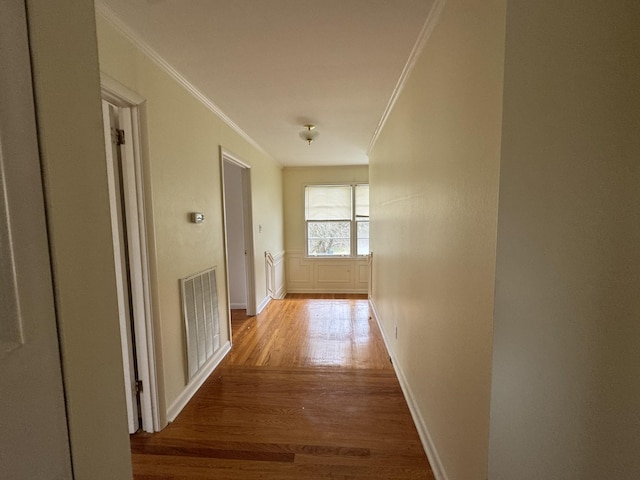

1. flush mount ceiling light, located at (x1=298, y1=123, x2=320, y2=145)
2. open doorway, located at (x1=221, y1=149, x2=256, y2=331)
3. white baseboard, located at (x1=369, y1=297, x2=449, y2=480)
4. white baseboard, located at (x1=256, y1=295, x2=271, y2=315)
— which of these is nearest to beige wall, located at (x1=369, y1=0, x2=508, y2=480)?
white baseboard, located at (x1=369, y1=297, x2=449, y2=480)

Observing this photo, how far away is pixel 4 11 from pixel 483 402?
1494 mm

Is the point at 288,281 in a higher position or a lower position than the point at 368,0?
lower

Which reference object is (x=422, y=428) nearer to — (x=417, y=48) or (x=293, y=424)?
(x=293, y=424)

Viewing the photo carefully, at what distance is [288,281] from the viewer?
5977 millimetres

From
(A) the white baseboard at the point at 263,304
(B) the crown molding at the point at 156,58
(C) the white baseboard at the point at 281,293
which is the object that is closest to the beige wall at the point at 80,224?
(B) the crown molding at the point at 156,58

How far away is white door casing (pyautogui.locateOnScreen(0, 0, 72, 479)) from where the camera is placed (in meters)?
0.40

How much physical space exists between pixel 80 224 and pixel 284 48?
169 centimetres

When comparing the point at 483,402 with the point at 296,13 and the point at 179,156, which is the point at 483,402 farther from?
the point at 179,156

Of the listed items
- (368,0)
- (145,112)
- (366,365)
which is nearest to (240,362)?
(366,365)

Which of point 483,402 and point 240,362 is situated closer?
point 483,402

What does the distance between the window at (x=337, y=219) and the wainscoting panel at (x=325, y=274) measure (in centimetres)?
17

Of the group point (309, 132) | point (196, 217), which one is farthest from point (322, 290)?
point (196, 217)

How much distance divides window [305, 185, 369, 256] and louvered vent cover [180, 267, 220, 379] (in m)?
3.36

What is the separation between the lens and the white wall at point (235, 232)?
4.31 m
